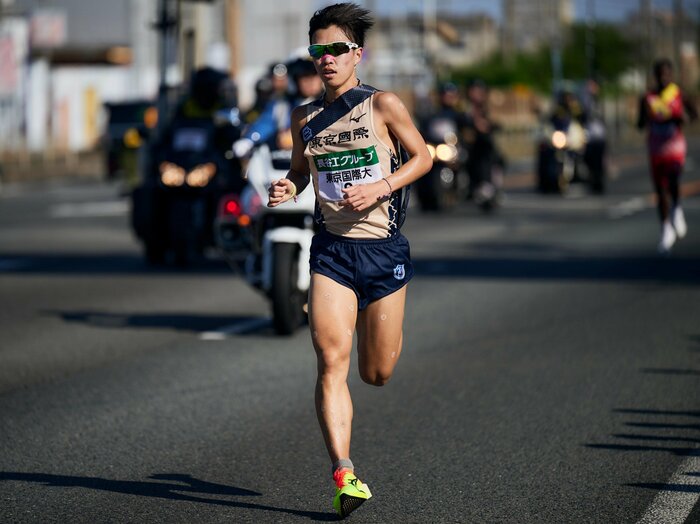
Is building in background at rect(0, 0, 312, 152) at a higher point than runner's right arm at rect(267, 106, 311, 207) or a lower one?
lower

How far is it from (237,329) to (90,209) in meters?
16.3

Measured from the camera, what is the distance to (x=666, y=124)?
639 inches

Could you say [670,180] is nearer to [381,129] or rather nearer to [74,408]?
[74,408]

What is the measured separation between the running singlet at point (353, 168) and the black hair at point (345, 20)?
0.87ft

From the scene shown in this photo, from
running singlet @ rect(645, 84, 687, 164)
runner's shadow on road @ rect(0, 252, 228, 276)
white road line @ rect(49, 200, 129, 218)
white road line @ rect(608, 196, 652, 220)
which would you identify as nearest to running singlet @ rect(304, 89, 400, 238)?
runner's shadow on road @ rect(0, 252, 228, 276)

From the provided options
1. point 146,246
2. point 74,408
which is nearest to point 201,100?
point 146,246

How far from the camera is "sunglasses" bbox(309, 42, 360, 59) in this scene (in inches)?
229

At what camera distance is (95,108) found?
238ft

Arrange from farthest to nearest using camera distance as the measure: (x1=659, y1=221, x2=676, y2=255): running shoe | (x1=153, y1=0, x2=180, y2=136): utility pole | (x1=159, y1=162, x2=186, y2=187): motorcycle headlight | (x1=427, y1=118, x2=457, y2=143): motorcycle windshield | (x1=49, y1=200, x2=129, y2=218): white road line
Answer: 1. (x1=49, y1=200, x2=129, y2=218): white road line
2. (x1=427, y1=118, x2=457, y2=143): motorcycle windshield
3. (x1=153, y1=0, x2=180, y2=136): utility pole
4. (x1=659, y1=221, x2=676, y2=255): running shoe
5. (x1=159, y1=162, x2=186, y2=187): motorcycle headlight

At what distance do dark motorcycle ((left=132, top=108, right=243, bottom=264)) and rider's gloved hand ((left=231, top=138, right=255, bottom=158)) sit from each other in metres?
3.45

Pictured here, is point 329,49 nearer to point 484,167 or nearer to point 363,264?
point 363,264

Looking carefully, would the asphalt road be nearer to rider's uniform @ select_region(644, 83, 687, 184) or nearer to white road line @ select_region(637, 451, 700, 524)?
white road line @ select_region(637, 451, 700, 524)

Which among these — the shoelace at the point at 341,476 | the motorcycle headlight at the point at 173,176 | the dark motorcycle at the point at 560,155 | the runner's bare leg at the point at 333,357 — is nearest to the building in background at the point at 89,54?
the dark motorcycle at the point at 560,155

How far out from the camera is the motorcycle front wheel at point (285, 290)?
10.6 metres
